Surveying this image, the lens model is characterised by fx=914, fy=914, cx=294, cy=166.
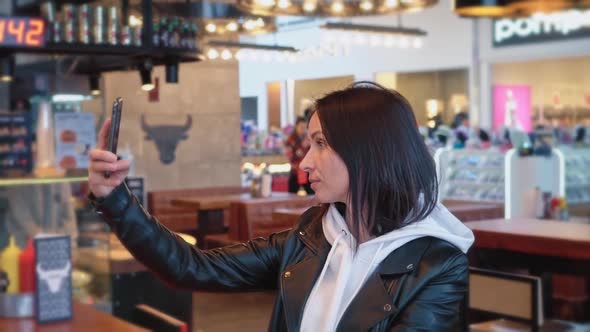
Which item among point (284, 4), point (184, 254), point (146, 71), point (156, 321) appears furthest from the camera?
point (284, 4)

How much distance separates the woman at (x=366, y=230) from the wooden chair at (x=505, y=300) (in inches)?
103

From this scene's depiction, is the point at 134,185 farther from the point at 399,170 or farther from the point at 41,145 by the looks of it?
A: the point at 399,170

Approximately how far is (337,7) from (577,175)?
3.81 meters

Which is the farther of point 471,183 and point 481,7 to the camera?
point 471,183

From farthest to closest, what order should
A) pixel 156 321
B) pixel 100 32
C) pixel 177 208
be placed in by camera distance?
pixel 177 208 → pixel 100 32 → pixel 156 321

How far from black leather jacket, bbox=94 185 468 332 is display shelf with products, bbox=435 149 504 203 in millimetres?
9505

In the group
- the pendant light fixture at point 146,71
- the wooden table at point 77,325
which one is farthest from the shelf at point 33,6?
the wooden table at point 77,325

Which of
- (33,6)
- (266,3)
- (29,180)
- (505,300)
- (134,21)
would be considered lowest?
(505,300)

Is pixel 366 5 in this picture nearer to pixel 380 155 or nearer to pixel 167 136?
pixel 167 136

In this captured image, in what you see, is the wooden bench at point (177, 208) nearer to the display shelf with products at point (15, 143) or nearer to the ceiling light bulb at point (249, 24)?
the ceiling light bulb at point (249, 24)

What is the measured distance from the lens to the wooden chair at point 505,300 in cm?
414

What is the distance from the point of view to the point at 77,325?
2.89m

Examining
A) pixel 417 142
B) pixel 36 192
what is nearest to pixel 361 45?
pixel 36 192

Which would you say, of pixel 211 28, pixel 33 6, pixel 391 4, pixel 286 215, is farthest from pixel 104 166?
pixel 391 4
